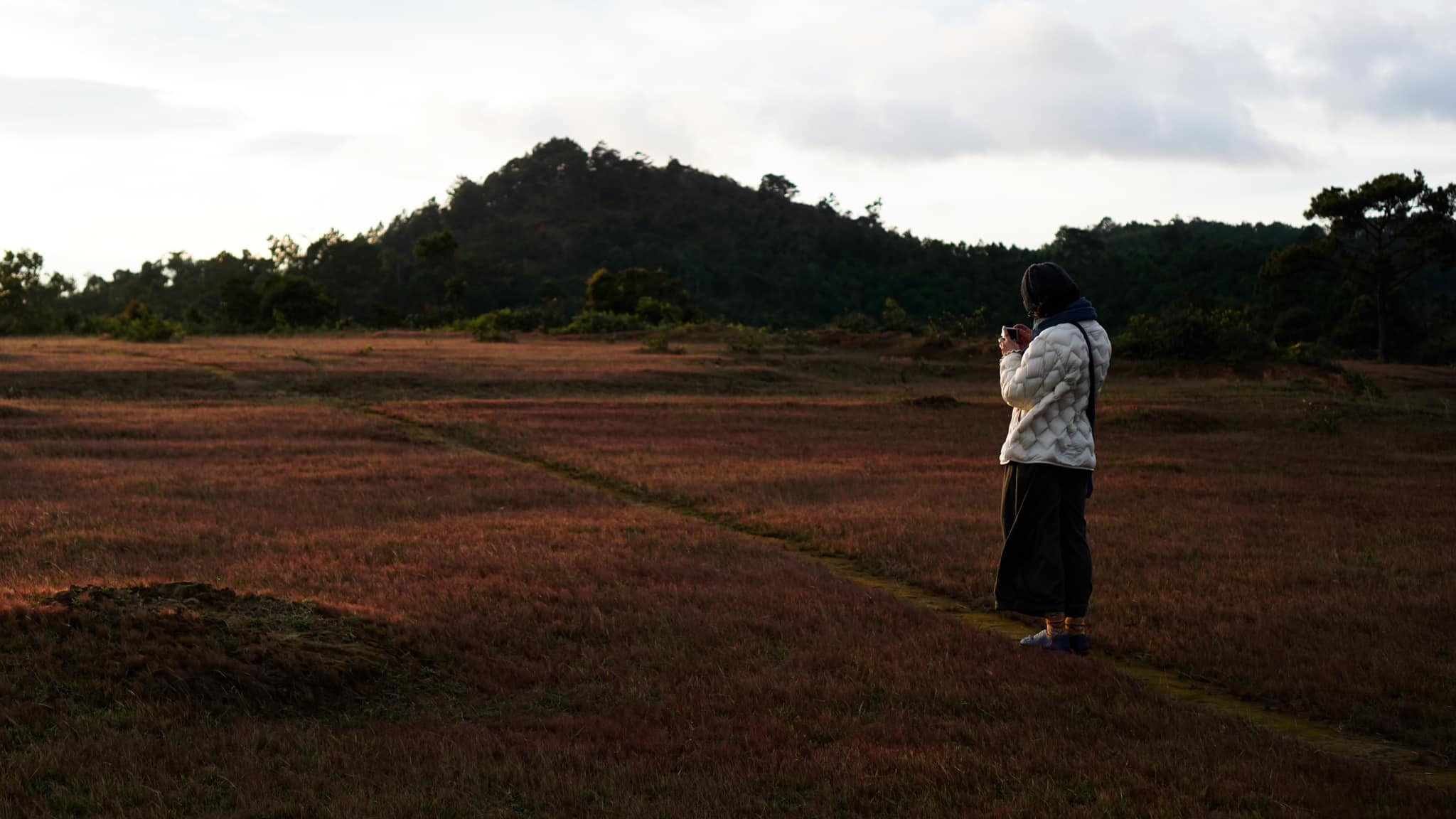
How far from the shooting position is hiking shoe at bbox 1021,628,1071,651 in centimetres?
809

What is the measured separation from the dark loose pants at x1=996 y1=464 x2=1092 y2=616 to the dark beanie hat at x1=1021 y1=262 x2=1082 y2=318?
1.11m

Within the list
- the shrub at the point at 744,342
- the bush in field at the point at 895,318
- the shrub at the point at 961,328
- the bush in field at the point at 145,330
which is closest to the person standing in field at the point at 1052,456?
the shrub at the point at 744,342

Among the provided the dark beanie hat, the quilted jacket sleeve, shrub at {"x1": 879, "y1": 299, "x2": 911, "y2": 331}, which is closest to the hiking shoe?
the quilted jacket sleeve

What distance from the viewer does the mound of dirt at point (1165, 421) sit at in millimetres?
24984

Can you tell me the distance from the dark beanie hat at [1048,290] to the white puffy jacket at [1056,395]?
8.3 inches

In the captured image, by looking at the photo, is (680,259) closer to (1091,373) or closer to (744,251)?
(744,251)

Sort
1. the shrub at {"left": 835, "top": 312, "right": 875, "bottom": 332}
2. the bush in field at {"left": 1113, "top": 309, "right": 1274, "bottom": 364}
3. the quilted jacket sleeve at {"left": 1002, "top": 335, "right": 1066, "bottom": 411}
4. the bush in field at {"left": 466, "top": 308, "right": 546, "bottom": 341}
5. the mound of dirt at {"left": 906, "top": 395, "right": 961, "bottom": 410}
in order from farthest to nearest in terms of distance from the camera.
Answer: the bush in field at {"left": 466, "top": 308, "right": 546, "bottom": 341} → the shrub at {"left": 835, "top": 312, "right": 875, "bottom": 332} → the bush in field at {"left": 1113, "top": 309, "right": 1274, "bottom": 364} → the mound of dirt at {"left": 906, "top": 395, "right": 961, "bottom": 410} → the quilted jacket sleeve at {"left": 1002, "top": 335, "right": 1066, "bottom": 411}

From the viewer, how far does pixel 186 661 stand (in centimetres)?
688

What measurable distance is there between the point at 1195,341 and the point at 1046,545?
3723 centimetres

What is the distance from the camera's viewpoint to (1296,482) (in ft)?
55.2

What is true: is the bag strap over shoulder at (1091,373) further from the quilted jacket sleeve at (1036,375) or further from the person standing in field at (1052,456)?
the quilted jacket sleeve at (1036,375)

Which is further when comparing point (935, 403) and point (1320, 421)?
point (935, 403)

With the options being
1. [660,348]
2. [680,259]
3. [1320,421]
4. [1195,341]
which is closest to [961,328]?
[1195,341]

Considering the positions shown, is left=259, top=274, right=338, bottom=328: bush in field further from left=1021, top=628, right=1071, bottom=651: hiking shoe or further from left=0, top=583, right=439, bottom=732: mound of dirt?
left=1021, top=628, right=1071, bottom=651: hiking shoe
